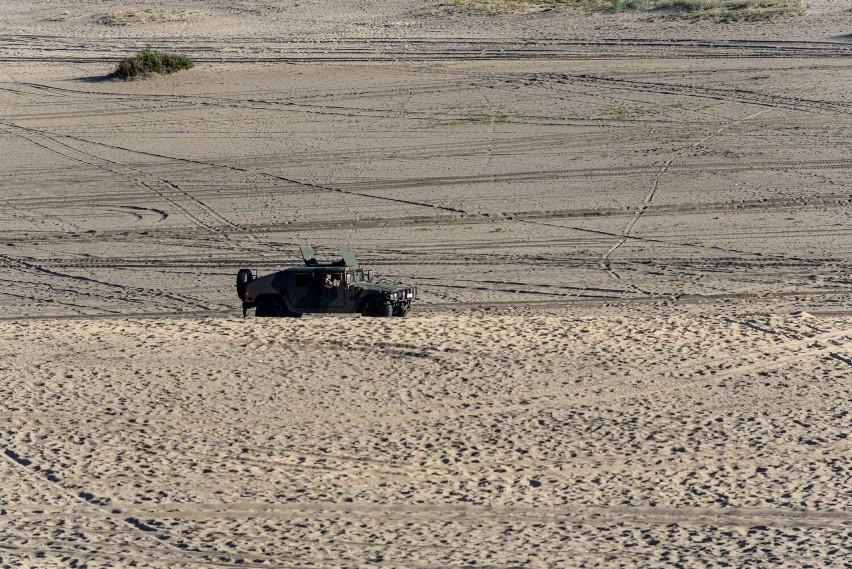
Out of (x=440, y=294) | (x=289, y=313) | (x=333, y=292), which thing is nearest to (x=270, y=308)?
(x=289, y=313)

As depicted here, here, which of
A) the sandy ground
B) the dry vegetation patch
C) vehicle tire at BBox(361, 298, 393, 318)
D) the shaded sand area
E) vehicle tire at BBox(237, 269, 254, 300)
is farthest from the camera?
the dry vegetation patch

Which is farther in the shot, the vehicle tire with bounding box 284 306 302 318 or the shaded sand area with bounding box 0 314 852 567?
the vehicle tire with bounding box 284 306 302 318

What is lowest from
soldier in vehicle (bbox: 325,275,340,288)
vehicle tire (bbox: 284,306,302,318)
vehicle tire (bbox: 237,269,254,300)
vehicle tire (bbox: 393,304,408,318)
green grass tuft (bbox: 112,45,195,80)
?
vehicle tire (bbox: 284,306,302,318)

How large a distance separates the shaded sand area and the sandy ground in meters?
Answer: 0.04

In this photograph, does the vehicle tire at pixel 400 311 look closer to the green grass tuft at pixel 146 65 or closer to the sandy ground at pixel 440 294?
the sandy ground at pixel 440 294

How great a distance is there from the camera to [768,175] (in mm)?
23000

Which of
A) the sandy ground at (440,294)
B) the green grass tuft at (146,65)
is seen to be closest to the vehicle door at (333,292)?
the sandy ground at (440,294)

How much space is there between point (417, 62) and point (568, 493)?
22.2 metres

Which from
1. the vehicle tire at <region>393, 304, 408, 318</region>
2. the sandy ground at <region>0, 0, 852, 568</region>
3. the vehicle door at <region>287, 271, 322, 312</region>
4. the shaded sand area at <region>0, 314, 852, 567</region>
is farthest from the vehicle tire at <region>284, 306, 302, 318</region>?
the vehicle tire at <region>393, 304, 408, 318</region>

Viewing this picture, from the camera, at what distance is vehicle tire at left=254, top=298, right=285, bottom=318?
16062 mm

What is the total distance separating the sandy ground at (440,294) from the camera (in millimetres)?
10094

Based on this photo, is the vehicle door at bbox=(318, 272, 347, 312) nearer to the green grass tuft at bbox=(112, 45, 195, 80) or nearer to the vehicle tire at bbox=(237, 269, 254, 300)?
the vehicle tire at bbox=(237, 269, 254, 300)

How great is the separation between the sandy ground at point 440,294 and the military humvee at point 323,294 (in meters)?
0.23

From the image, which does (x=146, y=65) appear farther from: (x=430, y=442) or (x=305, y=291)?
(x=430, y=442)
